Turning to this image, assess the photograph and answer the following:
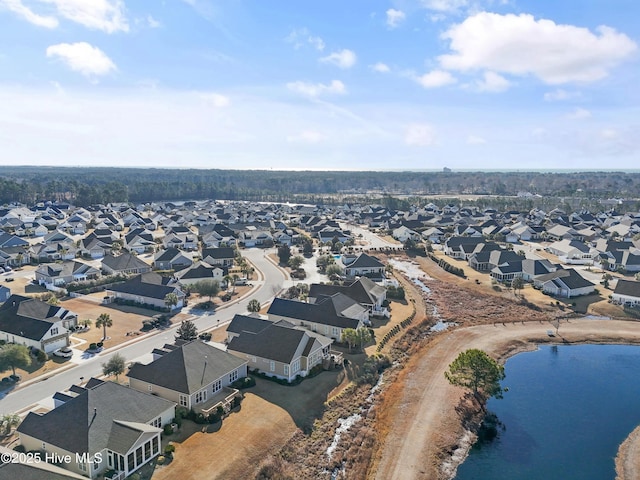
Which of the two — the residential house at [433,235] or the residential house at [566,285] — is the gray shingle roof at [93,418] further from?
the residential house at [433,235]

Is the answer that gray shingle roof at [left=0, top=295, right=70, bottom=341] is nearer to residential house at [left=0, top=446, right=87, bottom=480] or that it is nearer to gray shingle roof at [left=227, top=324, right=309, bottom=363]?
gray shingle roof at [left=227, top=324, right=309, bottom=363]

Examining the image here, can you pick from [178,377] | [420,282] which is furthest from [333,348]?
[420,282]

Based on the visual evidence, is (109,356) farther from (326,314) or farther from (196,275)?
(196,275)

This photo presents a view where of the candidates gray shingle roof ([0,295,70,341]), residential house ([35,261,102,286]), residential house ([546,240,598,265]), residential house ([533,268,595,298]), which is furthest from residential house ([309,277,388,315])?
residential house ([546,240,598,265])

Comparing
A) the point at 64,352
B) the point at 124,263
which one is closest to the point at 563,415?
the point at 64,352

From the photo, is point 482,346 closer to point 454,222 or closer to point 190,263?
point 190,263

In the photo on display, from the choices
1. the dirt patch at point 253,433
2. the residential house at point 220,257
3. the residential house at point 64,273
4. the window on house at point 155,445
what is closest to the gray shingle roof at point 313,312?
the dirt patch at point 253,433
